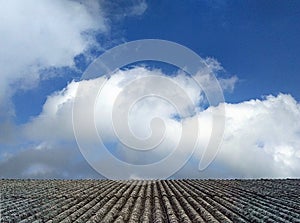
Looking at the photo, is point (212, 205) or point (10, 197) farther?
point (10, 197)

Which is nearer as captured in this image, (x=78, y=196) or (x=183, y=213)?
(x=183, y=213)

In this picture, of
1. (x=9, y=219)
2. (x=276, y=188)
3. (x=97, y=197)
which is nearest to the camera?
(x=9, y=219)

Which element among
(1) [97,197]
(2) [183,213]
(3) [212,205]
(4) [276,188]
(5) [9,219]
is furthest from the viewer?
(4) [276,188]

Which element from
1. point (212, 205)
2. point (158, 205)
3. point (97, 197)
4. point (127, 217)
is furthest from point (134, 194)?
point (127, 217)

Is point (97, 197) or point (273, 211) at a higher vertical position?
point (97, 197)

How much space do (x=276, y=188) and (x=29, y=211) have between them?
8.60 m

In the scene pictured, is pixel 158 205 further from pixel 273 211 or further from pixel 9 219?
pixel 9 219

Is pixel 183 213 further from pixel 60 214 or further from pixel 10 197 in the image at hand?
pixel 10 197

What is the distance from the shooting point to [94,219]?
8586 mm

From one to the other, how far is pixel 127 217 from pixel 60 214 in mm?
1447

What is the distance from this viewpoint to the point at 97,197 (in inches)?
472

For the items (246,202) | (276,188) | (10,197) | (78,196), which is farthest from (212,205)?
(10,197)

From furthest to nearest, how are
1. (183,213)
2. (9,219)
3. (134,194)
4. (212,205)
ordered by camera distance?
(134,194)
(212,205)
(183,213)
(9,219)

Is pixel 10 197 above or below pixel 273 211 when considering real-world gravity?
above
